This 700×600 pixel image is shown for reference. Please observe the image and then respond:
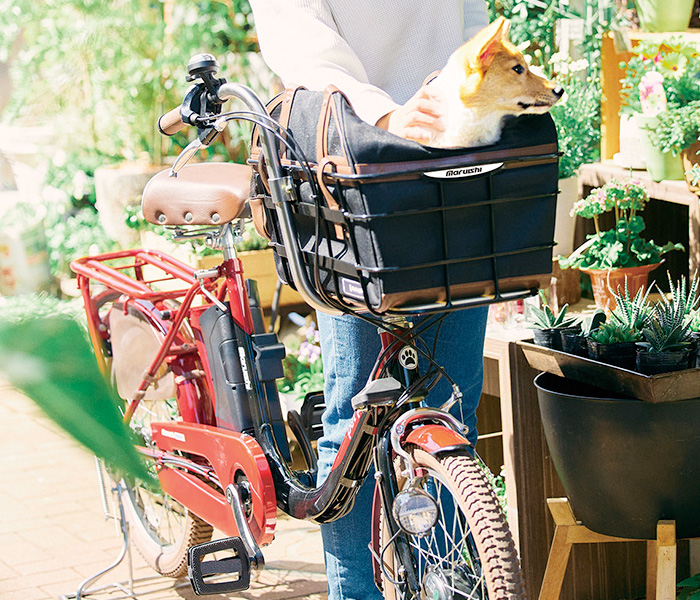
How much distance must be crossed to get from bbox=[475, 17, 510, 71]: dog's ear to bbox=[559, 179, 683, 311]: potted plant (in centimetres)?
121

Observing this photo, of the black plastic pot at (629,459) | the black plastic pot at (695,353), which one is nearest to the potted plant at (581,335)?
the black plastic pot at (629,459)

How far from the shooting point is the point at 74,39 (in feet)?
1.04

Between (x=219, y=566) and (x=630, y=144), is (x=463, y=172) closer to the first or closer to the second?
(x=219, y=566)

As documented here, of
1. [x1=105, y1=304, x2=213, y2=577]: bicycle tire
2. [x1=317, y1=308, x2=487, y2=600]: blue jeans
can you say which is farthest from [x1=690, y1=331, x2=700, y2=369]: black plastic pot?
[x1=105, y1=304, x2=213, y2=577]: bicycle tire

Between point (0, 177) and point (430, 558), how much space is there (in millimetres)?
1488

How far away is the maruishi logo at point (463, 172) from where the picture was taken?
123cm

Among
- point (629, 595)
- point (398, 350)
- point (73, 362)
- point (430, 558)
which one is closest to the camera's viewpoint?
point (73, 362)

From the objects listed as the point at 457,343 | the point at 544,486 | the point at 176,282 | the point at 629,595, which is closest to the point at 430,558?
the point at 457,343

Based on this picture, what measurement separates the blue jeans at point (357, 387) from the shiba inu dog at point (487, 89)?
1.92 ft

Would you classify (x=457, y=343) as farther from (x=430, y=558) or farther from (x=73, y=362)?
(x=73, y=362)

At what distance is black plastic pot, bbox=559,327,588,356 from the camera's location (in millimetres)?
1865

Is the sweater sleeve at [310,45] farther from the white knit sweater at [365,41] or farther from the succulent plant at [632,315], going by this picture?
the succulent plant at [632,315]

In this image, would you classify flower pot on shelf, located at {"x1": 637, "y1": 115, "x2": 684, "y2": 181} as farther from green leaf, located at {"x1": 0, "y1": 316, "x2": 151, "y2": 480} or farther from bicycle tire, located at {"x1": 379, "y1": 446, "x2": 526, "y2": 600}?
green leaf, located at {"x1": 0, "y1": 316, "x2": 151, "y2": 480}

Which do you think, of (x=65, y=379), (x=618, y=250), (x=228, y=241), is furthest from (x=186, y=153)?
(x=65, y=379)
